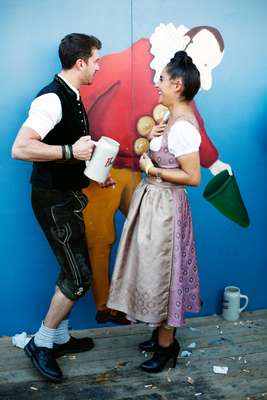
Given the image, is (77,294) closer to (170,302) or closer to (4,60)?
(170,302)

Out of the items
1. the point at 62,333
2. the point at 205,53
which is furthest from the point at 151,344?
the point at 205,53

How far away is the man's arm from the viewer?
254 cm

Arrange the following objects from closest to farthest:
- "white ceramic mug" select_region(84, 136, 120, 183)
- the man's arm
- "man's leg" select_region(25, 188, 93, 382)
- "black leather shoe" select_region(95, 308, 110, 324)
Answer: the man's arm < "white ceramic mug" select_region(84, 136, 120, 183) < "man's leg" select_region(25, 188, 93, 382) < "black leather shoe" select_region(95, 308, 110, 324)

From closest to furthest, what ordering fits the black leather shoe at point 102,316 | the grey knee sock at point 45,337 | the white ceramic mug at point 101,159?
the white ceramic mug at point 101,159, the grey knee sock at point 45,337, the black leather shoe at point 102,316

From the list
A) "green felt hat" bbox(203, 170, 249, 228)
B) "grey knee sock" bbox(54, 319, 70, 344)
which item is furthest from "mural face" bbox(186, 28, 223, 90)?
"grey knee sock" bbox(54, 319, 70, 344)

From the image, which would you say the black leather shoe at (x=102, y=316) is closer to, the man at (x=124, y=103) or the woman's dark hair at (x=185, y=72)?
the man at (x=124, y=103)

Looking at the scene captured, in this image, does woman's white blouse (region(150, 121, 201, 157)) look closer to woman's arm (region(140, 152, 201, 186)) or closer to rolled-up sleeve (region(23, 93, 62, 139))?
woman's arm (region(140, 152, 201, 186))

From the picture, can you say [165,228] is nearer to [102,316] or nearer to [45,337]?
[45,337]

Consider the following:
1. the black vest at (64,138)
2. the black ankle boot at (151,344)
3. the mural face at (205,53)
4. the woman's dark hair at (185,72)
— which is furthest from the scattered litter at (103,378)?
the mural face at (205,53)

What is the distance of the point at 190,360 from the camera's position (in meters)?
3.09

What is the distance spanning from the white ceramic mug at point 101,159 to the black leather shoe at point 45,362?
99cm

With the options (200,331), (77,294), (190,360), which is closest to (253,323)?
(200,331)

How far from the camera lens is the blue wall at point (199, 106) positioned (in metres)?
3.02

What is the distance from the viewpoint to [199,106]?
337cm
